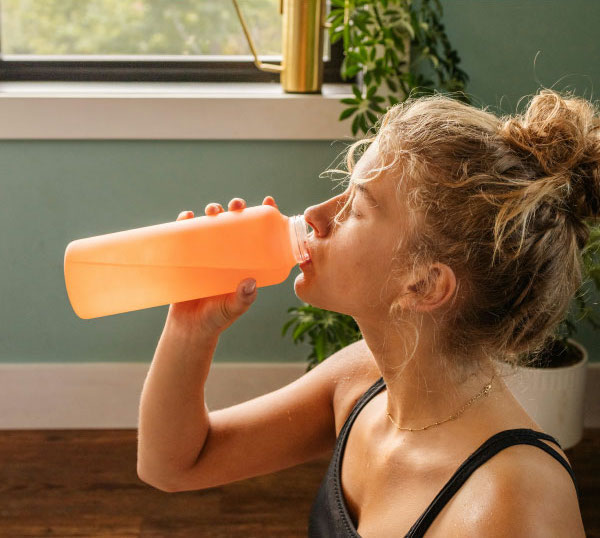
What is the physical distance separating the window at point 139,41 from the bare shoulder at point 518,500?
5.39 feet

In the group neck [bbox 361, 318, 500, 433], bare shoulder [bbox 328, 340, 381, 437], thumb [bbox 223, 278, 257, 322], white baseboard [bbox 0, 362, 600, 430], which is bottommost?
white baseboard [bbox 0, 362, 600, 430]

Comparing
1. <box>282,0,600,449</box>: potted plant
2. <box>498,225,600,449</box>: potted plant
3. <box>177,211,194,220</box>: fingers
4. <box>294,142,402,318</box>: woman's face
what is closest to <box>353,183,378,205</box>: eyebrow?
<box>294,142,402,318</box>: woman's face

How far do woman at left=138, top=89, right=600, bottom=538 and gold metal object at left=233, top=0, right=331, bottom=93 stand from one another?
3.86ft

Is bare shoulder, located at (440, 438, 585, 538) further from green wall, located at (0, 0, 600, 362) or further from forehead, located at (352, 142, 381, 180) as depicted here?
green wall, located at (0, 0, 600, 362)

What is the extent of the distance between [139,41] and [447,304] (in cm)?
165

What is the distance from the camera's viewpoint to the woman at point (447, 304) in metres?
0.86

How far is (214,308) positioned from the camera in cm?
96

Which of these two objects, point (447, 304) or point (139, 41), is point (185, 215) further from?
point (139, 41)

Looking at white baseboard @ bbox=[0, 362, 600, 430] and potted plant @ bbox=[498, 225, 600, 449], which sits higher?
potted plant @ bbox=[498, 225, 600, 449]

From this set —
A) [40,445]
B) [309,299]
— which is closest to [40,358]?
[40,445]

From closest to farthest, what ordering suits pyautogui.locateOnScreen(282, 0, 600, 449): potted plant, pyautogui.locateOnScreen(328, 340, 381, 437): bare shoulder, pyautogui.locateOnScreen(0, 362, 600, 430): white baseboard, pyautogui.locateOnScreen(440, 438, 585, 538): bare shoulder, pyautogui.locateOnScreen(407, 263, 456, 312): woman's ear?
pyautogui.locateOnScreen(440, 438, 585, 538): bare shoulder < pyautogui.locateOnScreen(407, 263, 456, 312): woman's ear < pyautogui.locateOnScreen(328, 340, 381, 437): bare shoulder < pyautogui.locateOnScreen(282, 0, 600, 449): potted plant < pyautogui.locateOnScreen(0, 362, 600, 430): white baseboard

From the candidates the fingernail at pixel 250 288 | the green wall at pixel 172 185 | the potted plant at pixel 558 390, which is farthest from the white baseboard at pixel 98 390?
the fingernail at pixel 250 288

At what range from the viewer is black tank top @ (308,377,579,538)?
0.87m

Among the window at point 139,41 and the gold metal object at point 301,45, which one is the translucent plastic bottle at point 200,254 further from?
the window at point 139,41
